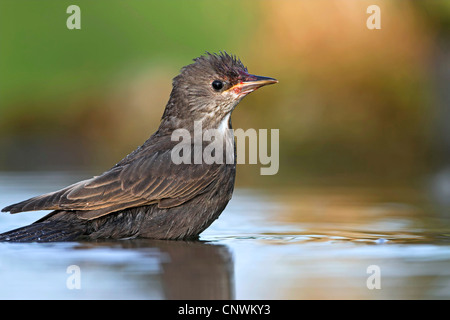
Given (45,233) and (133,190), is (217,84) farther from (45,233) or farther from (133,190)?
(45,233)

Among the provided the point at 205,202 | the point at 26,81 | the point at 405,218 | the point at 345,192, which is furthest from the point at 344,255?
the point at 26,81

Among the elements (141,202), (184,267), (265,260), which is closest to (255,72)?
(141,202)

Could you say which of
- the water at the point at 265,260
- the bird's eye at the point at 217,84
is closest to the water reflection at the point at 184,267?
the water at the point at 265,260

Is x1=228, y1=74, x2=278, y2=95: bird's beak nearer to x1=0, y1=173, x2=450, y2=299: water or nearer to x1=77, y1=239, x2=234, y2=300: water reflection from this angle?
x1=0, y1=173, x2=450, y2=299: water

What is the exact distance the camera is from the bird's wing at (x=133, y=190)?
21.9 ft

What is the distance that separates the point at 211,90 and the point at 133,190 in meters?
1.16

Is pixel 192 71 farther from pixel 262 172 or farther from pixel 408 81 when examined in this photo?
pixel 408 81

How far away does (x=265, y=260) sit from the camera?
5758 mm

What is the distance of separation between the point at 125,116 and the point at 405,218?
350 inches

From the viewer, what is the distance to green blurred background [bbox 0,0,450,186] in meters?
14.3

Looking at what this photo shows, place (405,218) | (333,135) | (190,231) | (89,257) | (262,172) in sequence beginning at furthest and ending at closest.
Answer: (333,135)
(262,172)
(405,218)
(190,231)
(89,257)

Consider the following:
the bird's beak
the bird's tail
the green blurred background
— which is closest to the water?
the bird's tail

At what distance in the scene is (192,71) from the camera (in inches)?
286

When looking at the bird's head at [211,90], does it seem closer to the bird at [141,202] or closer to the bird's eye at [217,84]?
the bird's eye at [217,84]
